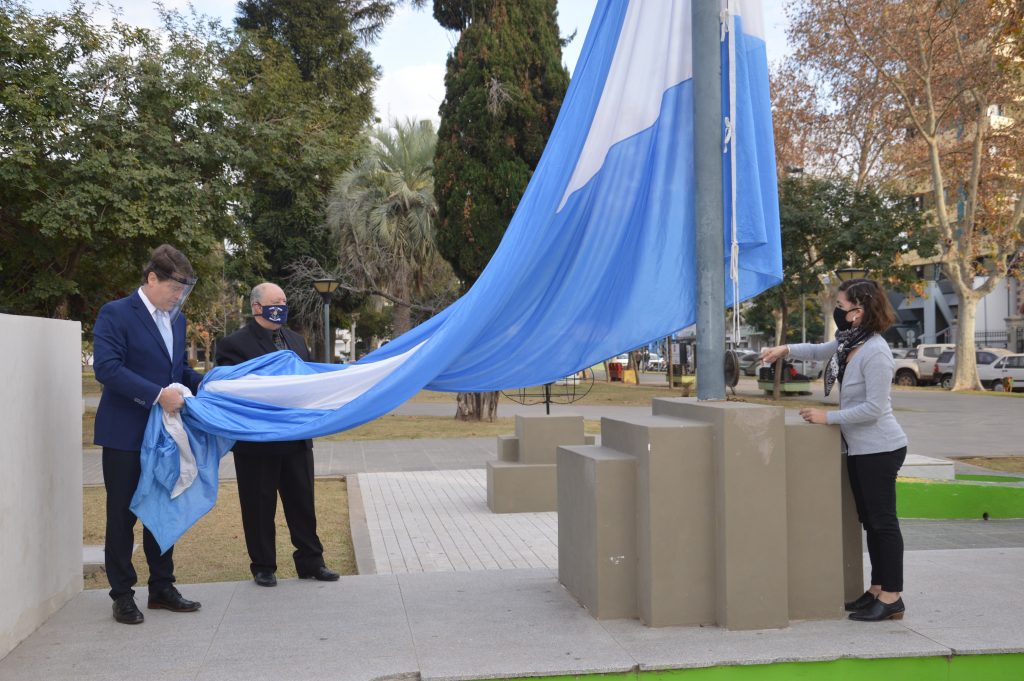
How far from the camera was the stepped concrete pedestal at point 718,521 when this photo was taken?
15.0 feet

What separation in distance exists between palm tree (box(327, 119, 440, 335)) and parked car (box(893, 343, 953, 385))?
19.9 meters

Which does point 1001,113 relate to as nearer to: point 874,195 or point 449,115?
point 874,195

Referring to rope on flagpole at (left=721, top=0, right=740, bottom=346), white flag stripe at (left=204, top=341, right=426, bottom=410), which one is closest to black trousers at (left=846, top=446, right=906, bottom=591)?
rope on flagpole at (left=721, top=0, right=740, bottom=346)

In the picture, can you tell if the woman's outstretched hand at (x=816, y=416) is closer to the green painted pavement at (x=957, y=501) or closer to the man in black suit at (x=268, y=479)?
the man in black suit at (x=268, y=479)

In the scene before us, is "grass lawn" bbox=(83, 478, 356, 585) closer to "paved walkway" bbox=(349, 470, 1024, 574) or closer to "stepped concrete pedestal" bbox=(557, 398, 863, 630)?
"paved walkway" bbox=(349, 470, 1024, 574)

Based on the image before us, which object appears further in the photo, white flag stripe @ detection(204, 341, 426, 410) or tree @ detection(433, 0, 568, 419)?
tree @ detection(433, 0, 568, 419)

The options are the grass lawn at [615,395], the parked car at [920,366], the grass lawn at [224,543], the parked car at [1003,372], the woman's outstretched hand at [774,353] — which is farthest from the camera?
the parked car at [920,366]

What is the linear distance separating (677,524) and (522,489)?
5040mm

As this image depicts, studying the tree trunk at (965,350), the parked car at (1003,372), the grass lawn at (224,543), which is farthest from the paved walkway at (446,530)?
the parked car at (1003,372)

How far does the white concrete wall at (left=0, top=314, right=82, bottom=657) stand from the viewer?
449 centimetres

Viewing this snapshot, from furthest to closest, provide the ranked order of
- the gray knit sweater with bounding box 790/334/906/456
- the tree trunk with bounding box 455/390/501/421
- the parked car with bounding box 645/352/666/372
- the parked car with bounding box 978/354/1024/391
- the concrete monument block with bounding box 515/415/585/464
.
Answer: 1. the parked car with bounding box 645/352/666/372
2. the parked car with bounding box 978/354/1024/391
3. the tree trunk with bounding box 455/390/501/421
4. the concrete monument block with bounding box 515/415/585/464
5. the gray knit sweater with bounding box 790/334/906/456

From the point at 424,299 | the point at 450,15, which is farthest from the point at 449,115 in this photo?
the point at 424,299

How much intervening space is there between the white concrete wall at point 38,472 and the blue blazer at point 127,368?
0.30m

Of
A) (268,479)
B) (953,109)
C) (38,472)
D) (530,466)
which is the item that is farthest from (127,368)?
(953,109)
